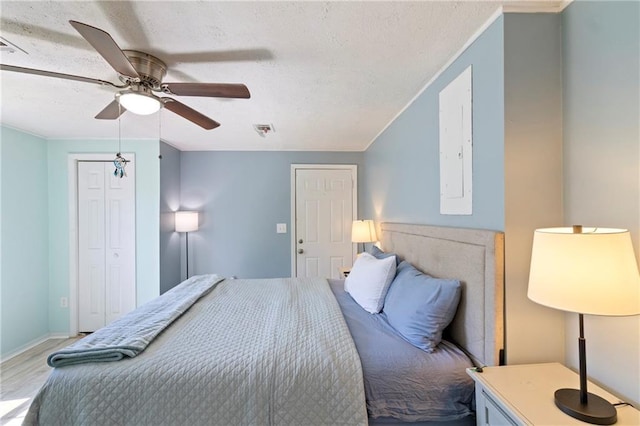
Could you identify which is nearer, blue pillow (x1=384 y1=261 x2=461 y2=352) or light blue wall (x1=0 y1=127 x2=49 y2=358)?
blue pillow (x1=384 y1=261 x2=461 y2=352)

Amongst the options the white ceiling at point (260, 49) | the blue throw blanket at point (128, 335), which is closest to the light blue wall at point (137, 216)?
the white ceiling at point (260, 49)

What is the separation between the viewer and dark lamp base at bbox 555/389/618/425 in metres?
0.87

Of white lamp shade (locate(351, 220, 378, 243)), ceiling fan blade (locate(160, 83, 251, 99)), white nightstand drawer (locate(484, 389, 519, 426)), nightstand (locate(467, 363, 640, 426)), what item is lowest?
white nightstand drawer (locate(484, 389, 519, 426))

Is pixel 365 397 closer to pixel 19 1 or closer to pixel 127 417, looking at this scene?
pixel 127 417

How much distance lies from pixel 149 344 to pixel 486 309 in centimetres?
161

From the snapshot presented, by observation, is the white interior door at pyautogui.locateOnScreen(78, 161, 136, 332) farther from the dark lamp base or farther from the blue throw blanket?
the dark lamp base

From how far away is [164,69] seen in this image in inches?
63.8

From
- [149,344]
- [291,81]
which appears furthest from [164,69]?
[149,344]

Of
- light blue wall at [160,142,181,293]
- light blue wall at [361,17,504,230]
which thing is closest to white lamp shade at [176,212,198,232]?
light blue wall at [160,142,181,293]

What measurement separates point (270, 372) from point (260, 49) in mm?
1586

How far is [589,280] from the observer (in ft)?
2.75

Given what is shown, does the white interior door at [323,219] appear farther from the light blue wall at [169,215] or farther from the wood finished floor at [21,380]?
the wood finished floor at [21,380]

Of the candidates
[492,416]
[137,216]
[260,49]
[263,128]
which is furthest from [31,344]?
[492,416]

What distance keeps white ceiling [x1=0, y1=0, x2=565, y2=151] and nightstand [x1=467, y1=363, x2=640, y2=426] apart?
Answer: 5.09 feet
